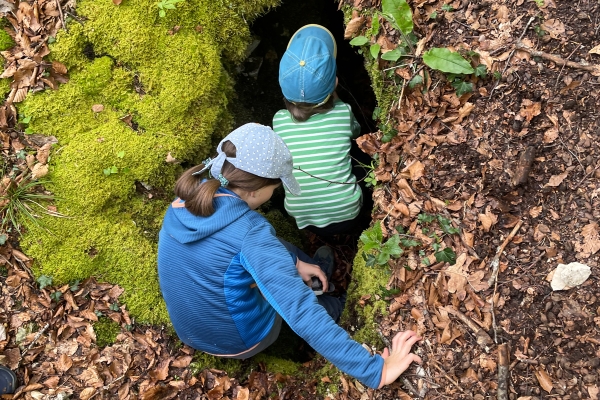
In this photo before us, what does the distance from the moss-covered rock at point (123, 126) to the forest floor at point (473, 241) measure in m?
0.19

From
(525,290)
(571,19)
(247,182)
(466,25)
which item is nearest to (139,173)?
(247,182)

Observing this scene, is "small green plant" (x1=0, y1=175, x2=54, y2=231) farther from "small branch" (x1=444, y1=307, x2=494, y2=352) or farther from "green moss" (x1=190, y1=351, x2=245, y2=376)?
"small branch" (x1=444, y1=307, x2=494, y2=352)

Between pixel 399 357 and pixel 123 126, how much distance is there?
2.62 meters

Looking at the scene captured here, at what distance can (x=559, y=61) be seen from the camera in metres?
2.59

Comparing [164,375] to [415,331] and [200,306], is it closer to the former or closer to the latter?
[200,306]

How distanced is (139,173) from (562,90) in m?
2.97

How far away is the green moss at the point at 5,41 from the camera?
10.4 feet

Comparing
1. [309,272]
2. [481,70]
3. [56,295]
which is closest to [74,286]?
[56,295]

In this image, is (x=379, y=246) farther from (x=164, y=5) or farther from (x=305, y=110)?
(x=164, y=5)

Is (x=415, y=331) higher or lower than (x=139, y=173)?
lower

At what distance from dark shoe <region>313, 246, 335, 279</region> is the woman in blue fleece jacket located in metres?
1.50

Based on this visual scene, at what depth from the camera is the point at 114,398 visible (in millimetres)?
3029

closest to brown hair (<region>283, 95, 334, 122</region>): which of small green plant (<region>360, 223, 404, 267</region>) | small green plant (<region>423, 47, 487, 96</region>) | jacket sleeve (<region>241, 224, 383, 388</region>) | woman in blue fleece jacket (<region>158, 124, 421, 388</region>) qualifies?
woman in blue fleece jacket (<region>158, 124, 421, 388</region>)

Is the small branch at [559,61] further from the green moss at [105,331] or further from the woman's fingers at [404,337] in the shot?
the green moss at [105,331]
